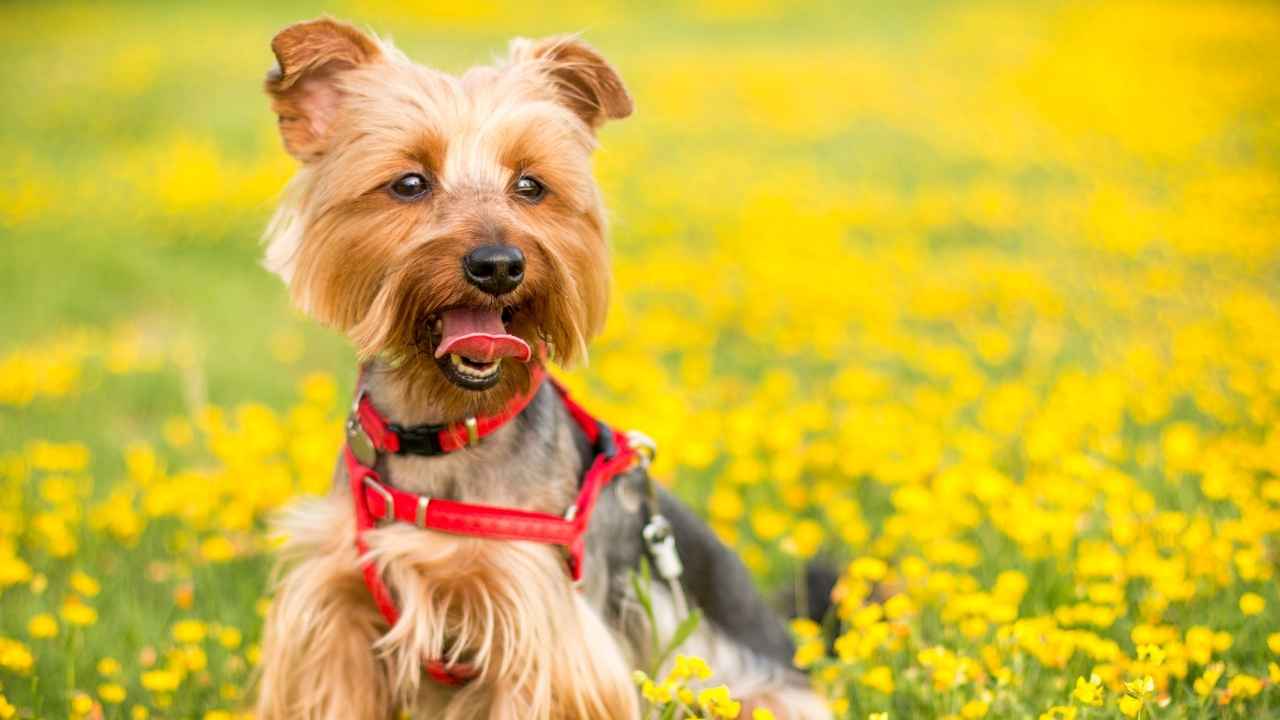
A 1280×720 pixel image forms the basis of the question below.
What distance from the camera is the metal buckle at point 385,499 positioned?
3061 mm

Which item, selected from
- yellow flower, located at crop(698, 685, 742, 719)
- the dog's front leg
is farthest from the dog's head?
yellow flower, located at crop(698, 685, 742, 719)

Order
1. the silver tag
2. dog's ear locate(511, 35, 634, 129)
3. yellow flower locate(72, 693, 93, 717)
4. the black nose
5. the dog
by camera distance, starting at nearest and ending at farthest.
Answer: the black nose < the dog < the silver tag < yellow flower locate(72, 693, 93, 717) < dog's ear locate(511, 35, 634, 129)

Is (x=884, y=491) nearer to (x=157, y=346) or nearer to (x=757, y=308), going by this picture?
(x=757, y=308)

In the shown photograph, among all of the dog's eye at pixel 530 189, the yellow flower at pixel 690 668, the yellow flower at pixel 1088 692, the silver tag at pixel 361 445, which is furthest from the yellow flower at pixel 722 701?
the dog's eye at pixel 530 189

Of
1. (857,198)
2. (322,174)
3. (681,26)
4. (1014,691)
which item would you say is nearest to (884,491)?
(1014,691)

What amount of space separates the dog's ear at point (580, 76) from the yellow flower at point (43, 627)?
Result: 7.44 feet

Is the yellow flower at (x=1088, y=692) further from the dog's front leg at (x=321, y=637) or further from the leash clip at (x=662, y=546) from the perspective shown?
the dog's front leg at (x=321, y=637)

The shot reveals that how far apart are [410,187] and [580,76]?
712 mm

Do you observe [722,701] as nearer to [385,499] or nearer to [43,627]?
[385,499]

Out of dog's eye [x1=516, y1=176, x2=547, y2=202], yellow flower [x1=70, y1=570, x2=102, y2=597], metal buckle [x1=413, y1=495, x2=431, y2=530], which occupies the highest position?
dog's eye [x1=516, y1=176, x2=547, y2=202]

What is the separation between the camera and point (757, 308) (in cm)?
772

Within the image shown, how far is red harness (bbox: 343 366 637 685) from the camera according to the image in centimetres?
304

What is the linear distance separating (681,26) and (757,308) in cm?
1758

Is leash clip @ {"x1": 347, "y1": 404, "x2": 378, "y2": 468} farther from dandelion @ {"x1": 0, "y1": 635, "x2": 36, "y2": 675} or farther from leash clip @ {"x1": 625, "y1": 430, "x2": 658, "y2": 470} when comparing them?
dandelion @ {"x1": 0, "y1": 635, "x2": 36, "y2": 675}
